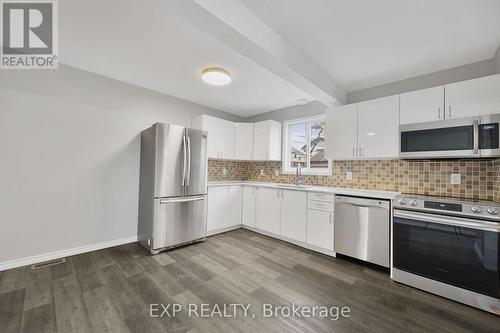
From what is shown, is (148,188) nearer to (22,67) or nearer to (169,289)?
(169,289)

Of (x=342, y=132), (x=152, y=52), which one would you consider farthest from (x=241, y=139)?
(x=152, y=52)

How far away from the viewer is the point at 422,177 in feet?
8.35

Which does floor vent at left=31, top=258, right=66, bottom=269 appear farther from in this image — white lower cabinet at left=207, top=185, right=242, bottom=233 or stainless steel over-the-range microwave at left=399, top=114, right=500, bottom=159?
stainless steel over-the-range microwave at left=399, top=114, right=500, bottom=159

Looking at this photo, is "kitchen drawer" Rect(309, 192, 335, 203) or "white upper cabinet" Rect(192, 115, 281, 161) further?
"white upper cabinet" Rect(192, 115, 281, 161)

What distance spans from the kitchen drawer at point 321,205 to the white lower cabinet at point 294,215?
0.11 metres

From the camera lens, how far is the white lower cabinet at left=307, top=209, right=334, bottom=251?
9.11 ft

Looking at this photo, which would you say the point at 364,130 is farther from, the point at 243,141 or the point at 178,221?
the point at 178,221

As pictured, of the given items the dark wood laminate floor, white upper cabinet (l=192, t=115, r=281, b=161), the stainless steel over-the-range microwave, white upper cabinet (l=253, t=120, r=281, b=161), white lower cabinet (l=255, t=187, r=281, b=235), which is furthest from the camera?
white upper cabinet (l=253, t=120, r=281, b=161)

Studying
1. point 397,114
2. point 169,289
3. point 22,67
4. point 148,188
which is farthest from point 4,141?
point 397,114

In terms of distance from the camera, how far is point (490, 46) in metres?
2.00

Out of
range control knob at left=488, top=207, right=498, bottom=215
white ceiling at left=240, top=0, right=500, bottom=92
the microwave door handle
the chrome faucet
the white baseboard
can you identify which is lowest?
the white baseboard

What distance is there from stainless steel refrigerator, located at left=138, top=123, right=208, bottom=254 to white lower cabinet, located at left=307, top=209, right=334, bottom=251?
173cm

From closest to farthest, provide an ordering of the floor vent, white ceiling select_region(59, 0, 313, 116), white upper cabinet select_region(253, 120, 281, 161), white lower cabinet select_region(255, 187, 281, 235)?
white ceiling select_region(59, 0, 313, 116) < the floor vent < white lower cabinet select_region(255, 187, 281, 235) < white upper cabinet select_region(253, 120, 281, 161)

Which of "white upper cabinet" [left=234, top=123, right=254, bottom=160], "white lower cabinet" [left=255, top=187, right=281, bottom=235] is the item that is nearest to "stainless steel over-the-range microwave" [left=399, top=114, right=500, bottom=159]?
"white lower cabinet" [left=255, top=187, right=281, bottom=235]
